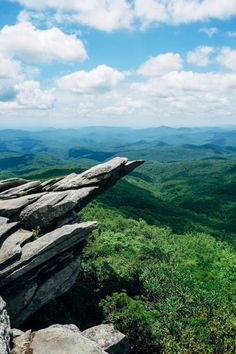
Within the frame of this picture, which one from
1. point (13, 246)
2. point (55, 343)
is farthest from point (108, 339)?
point (13, 246)

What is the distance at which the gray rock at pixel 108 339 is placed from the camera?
37969 mm

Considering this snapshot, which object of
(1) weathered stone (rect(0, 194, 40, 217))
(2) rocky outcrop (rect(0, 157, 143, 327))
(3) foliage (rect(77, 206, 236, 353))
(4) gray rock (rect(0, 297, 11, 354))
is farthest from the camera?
(1) weathered stone (rect(0, 194, 40, 217))

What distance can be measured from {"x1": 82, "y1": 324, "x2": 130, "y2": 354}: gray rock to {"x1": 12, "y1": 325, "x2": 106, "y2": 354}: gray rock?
8134mm

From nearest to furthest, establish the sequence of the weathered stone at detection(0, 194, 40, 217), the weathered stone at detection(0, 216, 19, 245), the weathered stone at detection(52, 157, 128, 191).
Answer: the weathered stone at detection(0, 216, 19, 245) → the weathered stone at detection(0, 194, 40, 217) → the weathered stone at detection(52, 157, 128, 191)

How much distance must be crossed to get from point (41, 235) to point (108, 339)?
51.8 ft

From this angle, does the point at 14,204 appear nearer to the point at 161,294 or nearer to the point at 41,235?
the point at 41,235

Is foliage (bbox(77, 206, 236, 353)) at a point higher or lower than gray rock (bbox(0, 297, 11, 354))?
lower

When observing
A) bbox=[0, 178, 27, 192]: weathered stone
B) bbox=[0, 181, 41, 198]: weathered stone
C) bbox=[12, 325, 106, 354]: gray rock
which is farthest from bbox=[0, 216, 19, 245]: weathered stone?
bbox=[12, 325, 106, 354]: gray rock

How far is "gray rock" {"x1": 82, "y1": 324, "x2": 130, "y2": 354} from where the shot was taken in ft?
125

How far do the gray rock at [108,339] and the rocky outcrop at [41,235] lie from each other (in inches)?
330

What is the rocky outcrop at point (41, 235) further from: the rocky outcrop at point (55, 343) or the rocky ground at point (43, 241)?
the rocky outcrop at point (55, 343)

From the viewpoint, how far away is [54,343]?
29.4 m

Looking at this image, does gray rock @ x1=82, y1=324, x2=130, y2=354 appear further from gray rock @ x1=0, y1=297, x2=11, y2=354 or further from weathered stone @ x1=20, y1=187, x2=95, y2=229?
weathered stone @ x1=20, y1=187, x2=95, y2=229

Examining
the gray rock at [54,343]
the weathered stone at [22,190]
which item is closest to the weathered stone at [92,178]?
the weathered stone at [22,190]
